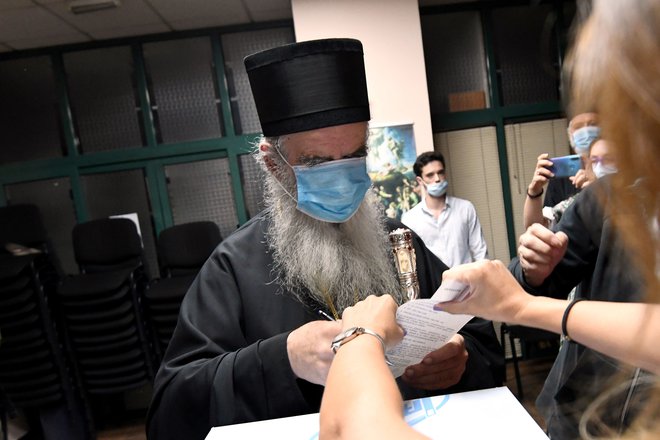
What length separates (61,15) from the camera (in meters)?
3.97

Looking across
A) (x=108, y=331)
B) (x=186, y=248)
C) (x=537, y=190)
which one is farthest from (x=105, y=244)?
(x=537, y=190)

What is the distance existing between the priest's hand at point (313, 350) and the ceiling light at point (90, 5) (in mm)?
3769

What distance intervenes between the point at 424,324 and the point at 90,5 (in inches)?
160

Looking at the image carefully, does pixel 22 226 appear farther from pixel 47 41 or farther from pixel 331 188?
pixel 331 188

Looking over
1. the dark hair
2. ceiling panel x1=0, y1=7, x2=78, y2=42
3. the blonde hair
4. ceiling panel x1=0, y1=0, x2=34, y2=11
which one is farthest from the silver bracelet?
ceiling panel x1=0, y1=7, x2=78, y2=42

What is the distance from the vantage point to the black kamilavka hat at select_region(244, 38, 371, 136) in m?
1.38

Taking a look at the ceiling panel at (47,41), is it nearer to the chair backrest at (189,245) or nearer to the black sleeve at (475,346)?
the chair backrest at (189,245)

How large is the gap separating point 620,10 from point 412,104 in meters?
4.03

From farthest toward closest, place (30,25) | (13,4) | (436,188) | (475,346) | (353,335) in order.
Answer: (30,25), (436,188), (13,4), (475,346), (353,335)

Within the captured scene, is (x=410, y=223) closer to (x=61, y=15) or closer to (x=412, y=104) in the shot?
(x=412, y=104)

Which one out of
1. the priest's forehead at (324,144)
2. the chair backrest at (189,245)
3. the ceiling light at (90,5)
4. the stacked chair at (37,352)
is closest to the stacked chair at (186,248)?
the chair backrest at (189,245)

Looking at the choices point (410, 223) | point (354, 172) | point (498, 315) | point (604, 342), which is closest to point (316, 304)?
point (354, 172)

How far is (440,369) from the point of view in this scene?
1.13 meters

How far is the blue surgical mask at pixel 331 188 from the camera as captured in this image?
1.39 m
